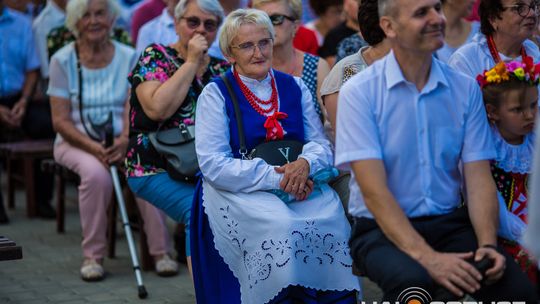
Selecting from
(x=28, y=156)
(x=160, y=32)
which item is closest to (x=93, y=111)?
(x=160, y=32)

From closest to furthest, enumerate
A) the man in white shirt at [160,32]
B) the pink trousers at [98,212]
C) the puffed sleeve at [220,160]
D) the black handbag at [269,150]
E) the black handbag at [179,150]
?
the puffed sleeve at [220,160], the black handbag at [269,150], the black handbag at [179,150], the pink trousers at [98,212], the man in white shirt at [160,32]

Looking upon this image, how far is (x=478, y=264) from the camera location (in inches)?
150

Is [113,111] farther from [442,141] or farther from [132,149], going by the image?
[442,141]

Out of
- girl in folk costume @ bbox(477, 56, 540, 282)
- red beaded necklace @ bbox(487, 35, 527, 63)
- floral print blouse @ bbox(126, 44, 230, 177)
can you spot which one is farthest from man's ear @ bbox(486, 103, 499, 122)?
floral print blouse @ bbox(126, 44, 230, 177)

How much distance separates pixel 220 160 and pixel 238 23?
0.74m

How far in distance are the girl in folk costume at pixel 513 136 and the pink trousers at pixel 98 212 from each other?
9.39 ft

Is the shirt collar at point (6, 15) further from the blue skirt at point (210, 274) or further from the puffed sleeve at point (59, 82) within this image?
the blue skirt at point (210, 274)

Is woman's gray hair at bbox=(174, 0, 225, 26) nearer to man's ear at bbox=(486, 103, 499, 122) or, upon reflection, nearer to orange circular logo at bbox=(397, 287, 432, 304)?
man's ear at bbox=(486, 103, 499, 122)

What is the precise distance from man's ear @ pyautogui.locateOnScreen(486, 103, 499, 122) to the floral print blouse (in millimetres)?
2007

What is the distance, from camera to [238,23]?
5168mm

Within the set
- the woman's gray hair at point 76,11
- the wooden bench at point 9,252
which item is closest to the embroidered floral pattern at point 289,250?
the wooden bench at point 9,252

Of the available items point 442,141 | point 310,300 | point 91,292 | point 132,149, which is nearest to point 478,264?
point 442,141

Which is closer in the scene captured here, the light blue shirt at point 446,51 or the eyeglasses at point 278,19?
the eyeglasses at point 278,19

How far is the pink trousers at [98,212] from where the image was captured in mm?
6711
